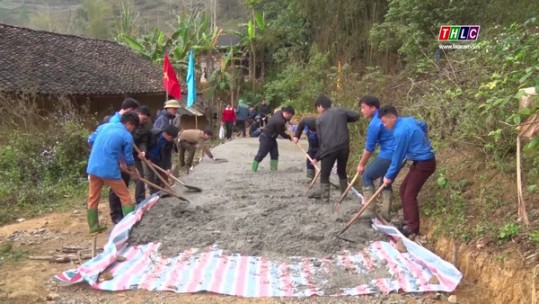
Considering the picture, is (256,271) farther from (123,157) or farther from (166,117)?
(166,117)

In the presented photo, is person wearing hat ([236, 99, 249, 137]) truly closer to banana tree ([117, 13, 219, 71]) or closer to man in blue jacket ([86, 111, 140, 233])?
banana tree ([117, 13, 219, 71])

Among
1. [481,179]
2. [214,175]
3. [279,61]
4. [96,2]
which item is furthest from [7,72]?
[96,2]

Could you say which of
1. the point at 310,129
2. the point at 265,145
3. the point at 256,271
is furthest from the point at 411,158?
the point at 265,145

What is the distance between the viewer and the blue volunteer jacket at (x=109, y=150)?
18.0ft

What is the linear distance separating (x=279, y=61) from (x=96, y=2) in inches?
1681

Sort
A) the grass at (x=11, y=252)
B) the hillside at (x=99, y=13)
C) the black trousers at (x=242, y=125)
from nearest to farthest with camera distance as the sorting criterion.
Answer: the grass at (x=11, y=252), the black trousers at (x=242, y=125), the hillside at (x=99, y=13)

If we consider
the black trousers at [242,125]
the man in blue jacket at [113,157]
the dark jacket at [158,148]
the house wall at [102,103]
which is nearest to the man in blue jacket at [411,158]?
the man in blue jacket at [113,157]

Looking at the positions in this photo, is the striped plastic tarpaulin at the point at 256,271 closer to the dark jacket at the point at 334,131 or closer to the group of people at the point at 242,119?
the dark jacket at the point at 334,131

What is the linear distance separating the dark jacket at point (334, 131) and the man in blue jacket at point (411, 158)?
120 centimetres

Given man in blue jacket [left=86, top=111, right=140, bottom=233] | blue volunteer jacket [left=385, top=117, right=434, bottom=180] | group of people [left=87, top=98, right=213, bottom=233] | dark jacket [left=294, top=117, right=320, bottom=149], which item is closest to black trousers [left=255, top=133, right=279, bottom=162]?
dark jacket [left=294, top=117, right=320, bottom=149]

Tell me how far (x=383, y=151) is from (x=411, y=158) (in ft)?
2.79

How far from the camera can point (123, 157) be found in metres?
5.76

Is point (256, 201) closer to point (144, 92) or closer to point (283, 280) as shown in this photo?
point (283, 280)

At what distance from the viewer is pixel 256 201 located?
22.2 ft
